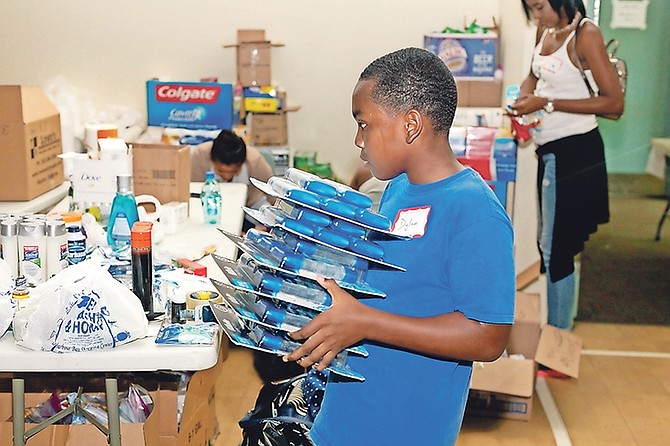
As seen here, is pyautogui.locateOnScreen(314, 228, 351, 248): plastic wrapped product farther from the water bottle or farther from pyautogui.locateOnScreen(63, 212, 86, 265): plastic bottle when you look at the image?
the water bottle

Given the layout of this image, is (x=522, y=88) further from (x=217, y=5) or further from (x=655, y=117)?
(x=217, y=5)

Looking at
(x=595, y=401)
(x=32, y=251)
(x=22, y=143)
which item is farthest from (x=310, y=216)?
(x=595, y=401)

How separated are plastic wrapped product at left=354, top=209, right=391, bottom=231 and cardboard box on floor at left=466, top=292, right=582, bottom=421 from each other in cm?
191

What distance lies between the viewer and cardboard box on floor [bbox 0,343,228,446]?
2.02 metres

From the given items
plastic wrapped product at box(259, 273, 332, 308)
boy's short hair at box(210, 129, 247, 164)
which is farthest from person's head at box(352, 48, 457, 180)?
boy's short hair at box(210, 129, 247, 164)

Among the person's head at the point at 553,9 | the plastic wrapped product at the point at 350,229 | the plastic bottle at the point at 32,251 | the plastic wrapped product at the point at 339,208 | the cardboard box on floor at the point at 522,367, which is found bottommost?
the cardboard box on floor at the point at 522,367

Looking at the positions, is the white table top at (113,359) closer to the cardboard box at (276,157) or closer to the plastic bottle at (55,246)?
the plastic bottle at (55,246)

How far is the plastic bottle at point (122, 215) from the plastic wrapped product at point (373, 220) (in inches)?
54.7

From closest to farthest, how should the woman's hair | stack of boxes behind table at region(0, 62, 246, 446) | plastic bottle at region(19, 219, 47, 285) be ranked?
plastic bottle at region(19, 219, 47, 285)
stack of boxes behind table at region(0, 62, 246, 446)
the woman's hair

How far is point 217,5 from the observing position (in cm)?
585

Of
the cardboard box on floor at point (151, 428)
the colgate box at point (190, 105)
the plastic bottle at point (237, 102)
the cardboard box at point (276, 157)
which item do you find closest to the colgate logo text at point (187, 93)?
the colgate box at point (190, 105)

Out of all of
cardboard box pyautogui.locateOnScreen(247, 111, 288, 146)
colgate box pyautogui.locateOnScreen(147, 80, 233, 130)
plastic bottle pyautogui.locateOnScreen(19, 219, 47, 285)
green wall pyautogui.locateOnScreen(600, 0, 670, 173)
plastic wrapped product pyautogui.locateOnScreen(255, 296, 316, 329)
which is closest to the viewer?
plastic wrapped product pyautogui.locateOnScreen(255, 296, 316, 329)

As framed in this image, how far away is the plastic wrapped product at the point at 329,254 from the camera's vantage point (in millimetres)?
1498

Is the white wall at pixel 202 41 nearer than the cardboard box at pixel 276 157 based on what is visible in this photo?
No
